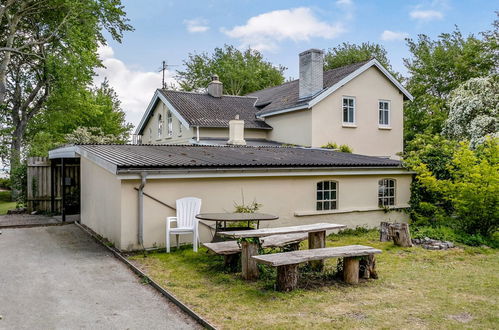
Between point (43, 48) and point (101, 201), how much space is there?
1703 centimetres

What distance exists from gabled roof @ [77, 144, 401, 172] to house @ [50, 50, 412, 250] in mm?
30

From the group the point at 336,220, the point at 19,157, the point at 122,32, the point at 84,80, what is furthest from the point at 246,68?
the point at 336,220

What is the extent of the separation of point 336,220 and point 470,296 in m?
6.36

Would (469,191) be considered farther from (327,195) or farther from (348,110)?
(348,110)

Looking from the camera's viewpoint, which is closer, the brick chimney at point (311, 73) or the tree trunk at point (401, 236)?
the tree trunk at point (401, 236)

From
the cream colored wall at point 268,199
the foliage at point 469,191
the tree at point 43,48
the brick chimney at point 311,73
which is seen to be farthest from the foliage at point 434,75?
the tree at point 43,48

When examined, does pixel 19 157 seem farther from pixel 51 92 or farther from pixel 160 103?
pixel 160 103

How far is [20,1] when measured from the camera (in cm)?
2320

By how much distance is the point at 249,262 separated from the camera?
751 centimetres

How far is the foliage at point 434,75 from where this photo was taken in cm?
3091

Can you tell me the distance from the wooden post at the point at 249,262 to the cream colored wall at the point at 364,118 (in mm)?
12867

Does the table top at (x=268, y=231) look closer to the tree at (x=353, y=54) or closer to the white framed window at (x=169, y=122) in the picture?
the white framed window at (x=169, y=122)

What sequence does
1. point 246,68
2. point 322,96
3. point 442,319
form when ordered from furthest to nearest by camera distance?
point 246,68, point 322,96, point 442,319

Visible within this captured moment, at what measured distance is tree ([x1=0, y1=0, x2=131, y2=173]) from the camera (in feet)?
75.7
